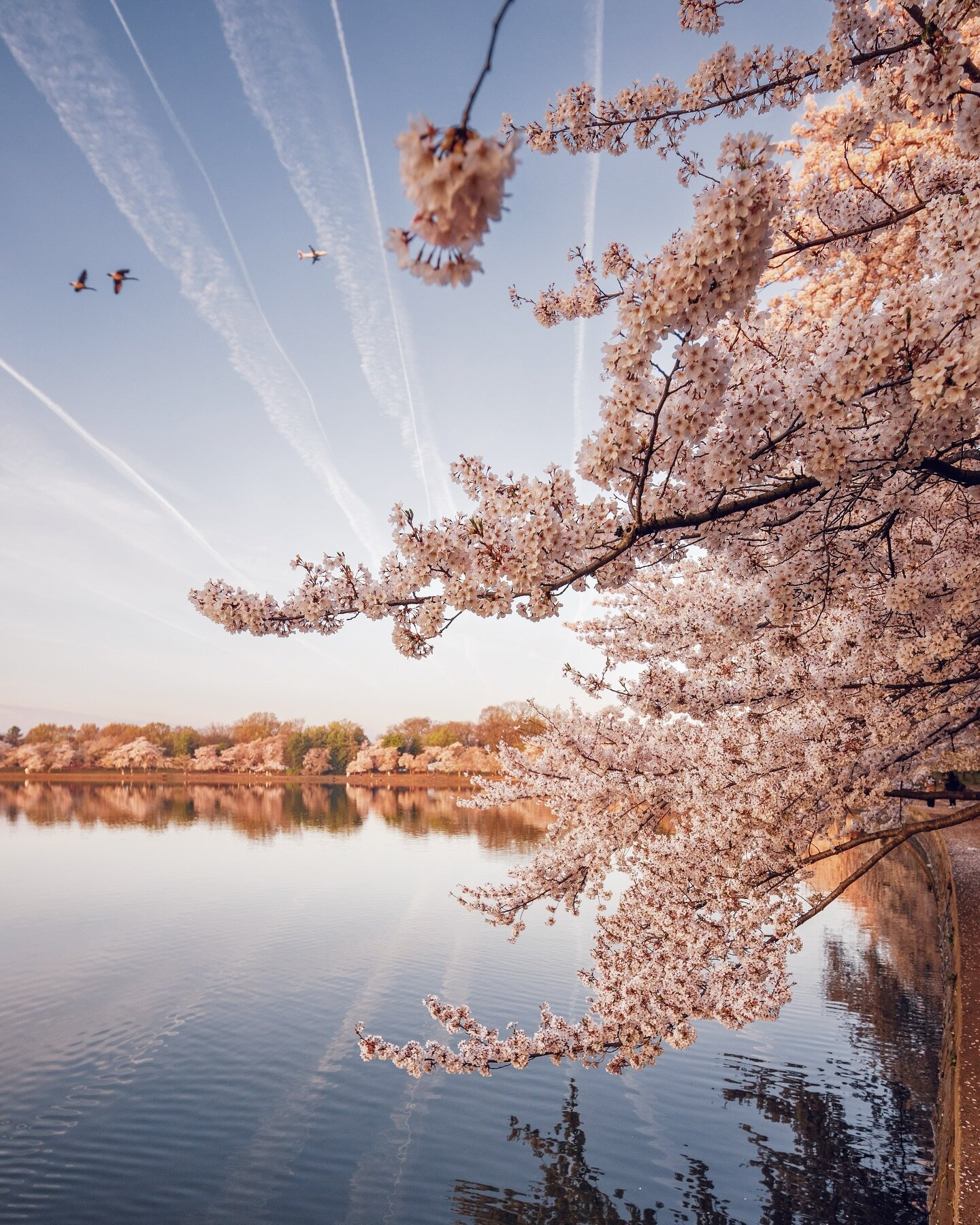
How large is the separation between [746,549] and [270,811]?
58104 mm

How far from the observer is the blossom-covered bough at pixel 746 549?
2.85 m

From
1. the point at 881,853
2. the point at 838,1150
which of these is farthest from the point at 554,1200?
the point at 881,853

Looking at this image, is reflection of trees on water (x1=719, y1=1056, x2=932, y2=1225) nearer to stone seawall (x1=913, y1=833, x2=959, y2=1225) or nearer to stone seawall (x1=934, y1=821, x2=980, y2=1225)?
stone seawall (x1=913, y1=833, x2=959, y2=1225)

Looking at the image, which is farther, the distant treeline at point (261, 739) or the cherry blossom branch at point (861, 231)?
the distant treeline at point (261, 739)

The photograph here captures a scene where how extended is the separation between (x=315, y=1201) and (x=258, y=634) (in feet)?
25.5

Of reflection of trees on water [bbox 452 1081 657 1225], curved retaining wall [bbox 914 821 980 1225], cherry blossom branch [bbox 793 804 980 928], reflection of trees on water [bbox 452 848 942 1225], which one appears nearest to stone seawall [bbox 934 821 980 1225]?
curved retaining wall [bbox 914 821 980 1225]

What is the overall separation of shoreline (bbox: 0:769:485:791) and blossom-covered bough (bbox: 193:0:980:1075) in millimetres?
92650

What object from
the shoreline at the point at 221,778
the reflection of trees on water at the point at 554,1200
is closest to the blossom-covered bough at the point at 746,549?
the reflection of trees on water at the point at 554,1200

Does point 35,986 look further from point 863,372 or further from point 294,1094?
point 863,372

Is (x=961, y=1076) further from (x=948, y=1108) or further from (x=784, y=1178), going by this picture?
(x=784, y=1178)

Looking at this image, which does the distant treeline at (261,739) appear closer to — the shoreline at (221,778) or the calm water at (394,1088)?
the shoreline at (221,778)

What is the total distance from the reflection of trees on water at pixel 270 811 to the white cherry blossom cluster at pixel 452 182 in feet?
115

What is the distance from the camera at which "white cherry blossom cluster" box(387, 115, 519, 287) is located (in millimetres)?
1475

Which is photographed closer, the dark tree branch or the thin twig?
the thin twig
